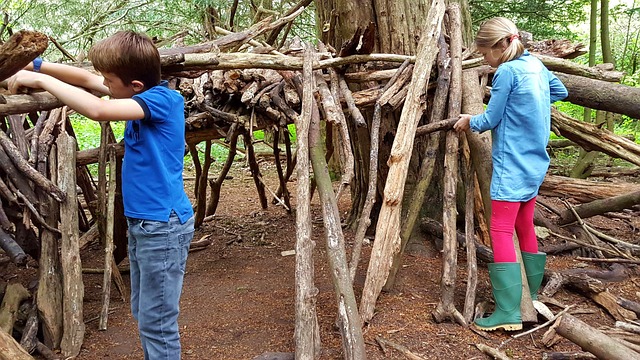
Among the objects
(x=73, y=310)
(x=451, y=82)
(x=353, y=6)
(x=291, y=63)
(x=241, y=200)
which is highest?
(x=353, y=6)

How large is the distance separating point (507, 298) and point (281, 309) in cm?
148

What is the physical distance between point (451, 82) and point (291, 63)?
3.91 feet

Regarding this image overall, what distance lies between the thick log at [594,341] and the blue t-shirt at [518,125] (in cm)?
80

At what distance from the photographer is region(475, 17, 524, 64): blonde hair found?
10.4 feet

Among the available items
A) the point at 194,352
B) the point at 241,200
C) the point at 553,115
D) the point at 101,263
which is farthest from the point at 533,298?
the point at 241,200

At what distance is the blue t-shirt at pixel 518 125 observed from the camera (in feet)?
10.3

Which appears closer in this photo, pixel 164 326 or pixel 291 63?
pixel 164 326

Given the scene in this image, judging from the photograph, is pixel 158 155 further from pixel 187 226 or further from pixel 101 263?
pixel 101 263

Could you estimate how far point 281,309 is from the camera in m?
3.64

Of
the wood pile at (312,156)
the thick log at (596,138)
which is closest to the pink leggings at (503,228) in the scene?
the wood pile at (312,156)

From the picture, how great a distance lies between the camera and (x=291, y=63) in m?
3.66

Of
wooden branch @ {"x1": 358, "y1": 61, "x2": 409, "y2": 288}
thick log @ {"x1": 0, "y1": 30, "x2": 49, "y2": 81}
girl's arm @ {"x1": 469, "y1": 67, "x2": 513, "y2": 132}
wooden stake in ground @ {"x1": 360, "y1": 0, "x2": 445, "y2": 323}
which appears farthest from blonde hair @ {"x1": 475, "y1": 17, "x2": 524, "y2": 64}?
thick log @ {"x1": 0, "y1": 30, "x2": 49, "y2": 81}

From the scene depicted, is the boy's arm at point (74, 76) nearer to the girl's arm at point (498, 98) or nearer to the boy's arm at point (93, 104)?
the boy's arm at point (93, 104)

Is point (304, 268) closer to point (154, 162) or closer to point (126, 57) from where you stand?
point (154, 162)
